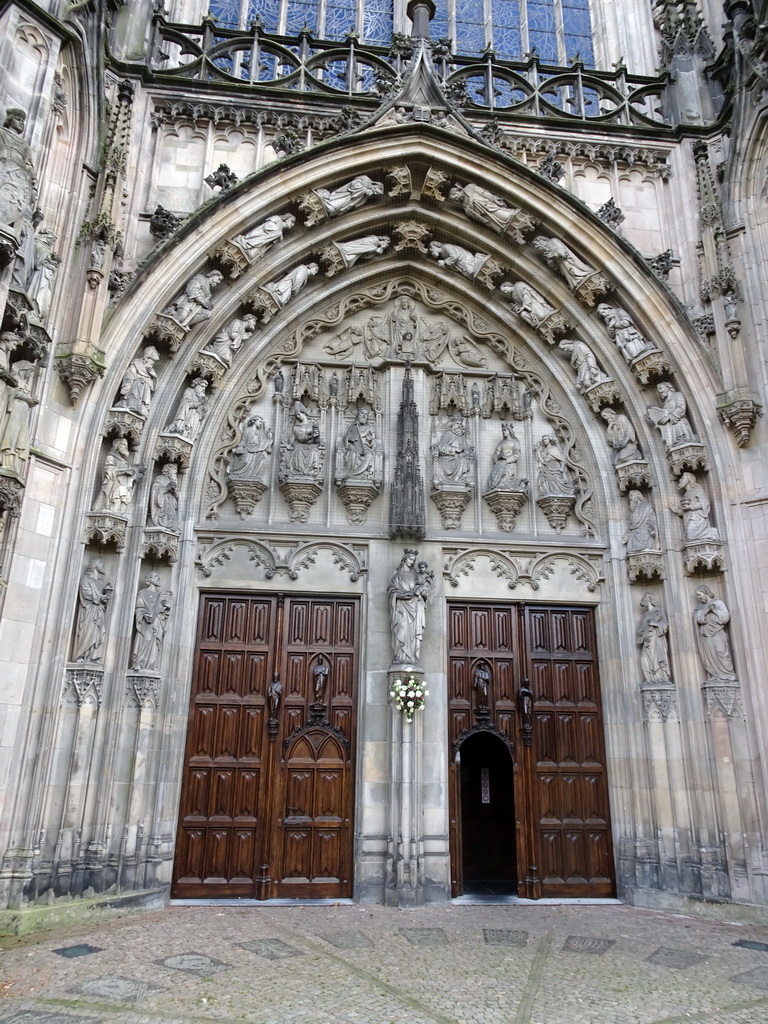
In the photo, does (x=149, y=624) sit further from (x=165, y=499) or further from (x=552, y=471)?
(x=552, y=471)

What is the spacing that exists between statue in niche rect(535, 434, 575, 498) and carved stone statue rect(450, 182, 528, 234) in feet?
10.4

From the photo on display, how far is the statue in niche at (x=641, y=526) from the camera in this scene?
10.3 metres

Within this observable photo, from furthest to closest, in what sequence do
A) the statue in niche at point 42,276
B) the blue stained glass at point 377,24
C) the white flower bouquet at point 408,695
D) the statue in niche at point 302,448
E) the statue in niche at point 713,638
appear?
the blue stained glass at point 377,24, the statue in niche at point 302,448, the white flower bouquet at point 408,695, the statue in niche at point 713,638, the statue in niche at point 42,276

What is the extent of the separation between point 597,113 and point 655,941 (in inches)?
469

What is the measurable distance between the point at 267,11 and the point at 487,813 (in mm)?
14092

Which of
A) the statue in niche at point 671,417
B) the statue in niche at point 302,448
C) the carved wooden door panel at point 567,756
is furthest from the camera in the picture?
the statue in niche at point 302,448

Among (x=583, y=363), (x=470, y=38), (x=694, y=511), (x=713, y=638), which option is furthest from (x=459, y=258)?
(x=713, y=638)

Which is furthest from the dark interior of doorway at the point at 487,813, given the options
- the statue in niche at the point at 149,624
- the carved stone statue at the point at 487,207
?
the carved stone statue at the point at 487,207

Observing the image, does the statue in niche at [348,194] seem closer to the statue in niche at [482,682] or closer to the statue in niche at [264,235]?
the statue in niche at [264,235]

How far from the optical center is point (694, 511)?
32.8 feet

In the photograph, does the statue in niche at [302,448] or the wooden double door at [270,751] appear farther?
the statue in niche at [302,448]

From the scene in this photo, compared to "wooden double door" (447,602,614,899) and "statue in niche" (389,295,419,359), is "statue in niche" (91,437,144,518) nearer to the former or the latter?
"statue in niche" (389,295,419,359)

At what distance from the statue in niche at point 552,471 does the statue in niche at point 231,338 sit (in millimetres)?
4556

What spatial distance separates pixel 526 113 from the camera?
39.1 feet
